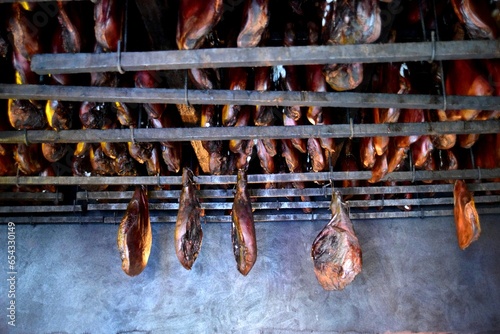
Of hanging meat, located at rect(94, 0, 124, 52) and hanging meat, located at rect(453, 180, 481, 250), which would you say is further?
hanging meat, located at rect(453, 180, 481, 250)

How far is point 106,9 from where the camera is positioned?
2348 mm

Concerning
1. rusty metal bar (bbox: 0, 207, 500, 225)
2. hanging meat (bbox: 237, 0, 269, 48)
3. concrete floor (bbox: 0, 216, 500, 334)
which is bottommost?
concrete floor (bbox: 0, 216, 500, 334)

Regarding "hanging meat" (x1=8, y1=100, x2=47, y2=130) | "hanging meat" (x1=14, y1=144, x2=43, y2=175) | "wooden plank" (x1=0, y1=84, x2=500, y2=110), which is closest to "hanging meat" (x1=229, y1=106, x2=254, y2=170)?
"wooden plank" (x1=0, y1=84, x2=500, y2=110)

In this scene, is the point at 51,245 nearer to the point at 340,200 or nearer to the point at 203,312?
the point at 203,312

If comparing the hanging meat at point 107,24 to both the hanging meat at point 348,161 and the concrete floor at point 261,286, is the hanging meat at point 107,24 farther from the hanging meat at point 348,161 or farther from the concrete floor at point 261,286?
the concrete floor at point 261,286

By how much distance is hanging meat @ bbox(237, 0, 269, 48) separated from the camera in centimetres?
229

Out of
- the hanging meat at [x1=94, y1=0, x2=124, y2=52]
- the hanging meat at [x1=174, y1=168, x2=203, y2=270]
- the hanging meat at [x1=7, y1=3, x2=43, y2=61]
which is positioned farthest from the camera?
the hanging meat at [x1=174, y1=168, x2=203, y2=270]

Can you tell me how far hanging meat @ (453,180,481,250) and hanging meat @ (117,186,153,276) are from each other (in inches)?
116

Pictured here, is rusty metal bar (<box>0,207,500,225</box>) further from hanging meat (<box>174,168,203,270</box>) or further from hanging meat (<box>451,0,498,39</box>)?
hanging meat (<box>451,0,498,39</box>)

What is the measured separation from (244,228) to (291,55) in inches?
80.7

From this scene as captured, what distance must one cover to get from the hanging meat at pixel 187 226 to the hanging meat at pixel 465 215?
2.43 meters

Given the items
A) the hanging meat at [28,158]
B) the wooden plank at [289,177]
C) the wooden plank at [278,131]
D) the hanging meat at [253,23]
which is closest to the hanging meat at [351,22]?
the hanging meat at [253,23]

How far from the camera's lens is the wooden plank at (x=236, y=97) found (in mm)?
2545

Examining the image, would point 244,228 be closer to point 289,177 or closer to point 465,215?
point 289,177
